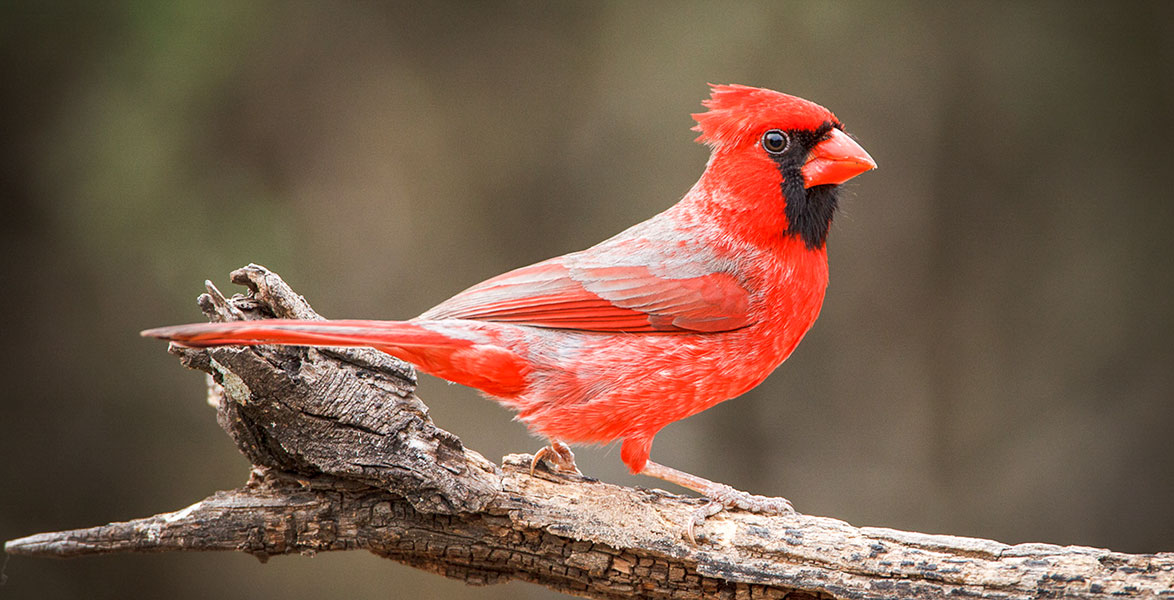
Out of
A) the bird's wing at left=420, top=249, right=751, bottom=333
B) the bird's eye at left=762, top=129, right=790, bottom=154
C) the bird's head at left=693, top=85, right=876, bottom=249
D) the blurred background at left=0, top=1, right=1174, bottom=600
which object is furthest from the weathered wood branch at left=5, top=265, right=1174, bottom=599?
the blurred background at left=0, top=1, right=1174, bottom=600

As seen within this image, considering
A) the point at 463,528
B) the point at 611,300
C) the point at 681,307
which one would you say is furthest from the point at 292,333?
the point at 681,307

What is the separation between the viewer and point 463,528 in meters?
2.67

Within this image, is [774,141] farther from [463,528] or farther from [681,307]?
[463,528]

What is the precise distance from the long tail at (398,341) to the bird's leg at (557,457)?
0.21 meters

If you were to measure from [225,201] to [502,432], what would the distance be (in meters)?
1.47

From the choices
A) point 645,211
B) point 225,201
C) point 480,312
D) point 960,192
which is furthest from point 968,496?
point 225,201

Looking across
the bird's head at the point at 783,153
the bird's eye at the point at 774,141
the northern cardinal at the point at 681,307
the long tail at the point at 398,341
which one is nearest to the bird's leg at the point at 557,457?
the northern cardinal at the point at 681,307

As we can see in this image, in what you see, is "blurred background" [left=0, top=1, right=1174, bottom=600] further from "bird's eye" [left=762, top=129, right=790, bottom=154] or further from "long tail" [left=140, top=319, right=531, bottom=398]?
"long tail" [left=140, top=319, right=531, bottom=398]

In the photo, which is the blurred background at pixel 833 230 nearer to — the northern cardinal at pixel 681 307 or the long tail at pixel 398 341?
the northern cardinal at pixel 681 307

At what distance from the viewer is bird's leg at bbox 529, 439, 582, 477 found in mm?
2877

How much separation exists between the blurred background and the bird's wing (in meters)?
1.54

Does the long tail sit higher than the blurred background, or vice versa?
the blurred background

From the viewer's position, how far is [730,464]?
446 cm

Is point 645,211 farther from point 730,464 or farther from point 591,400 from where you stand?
point 591,400
